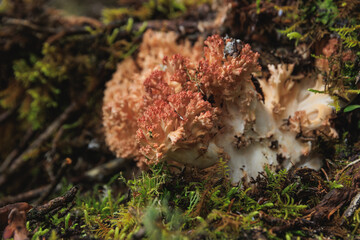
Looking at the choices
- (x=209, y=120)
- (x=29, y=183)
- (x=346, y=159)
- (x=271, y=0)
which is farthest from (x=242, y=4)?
(x=29, y=183)

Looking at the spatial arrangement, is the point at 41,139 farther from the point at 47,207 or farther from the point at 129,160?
the point at 47,207

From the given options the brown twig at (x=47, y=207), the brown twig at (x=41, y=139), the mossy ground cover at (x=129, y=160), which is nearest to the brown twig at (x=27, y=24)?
the mossy ground cover at (x=129, y=160)

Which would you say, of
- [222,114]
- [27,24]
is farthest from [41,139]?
[222,114]

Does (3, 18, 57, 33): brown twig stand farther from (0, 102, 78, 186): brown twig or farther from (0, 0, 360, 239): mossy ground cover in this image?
(0, 102, 78, 186): brown twig

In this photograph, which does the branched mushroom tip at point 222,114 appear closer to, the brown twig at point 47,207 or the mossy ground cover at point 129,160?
the mossy ground cover at point 129,160

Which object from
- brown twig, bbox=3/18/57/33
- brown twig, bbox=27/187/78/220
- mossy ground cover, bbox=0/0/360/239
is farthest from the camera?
brown twig, bbox=3/18/57/33

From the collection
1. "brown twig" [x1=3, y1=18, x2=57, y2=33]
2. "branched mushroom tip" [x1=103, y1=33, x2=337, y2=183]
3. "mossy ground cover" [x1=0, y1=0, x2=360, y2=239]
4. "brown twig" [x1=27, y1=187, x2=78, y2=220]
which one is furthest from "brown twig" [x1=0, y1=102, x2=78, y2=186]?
"brown twig" [x1=27, y1=187, x2=78, y2=220]
